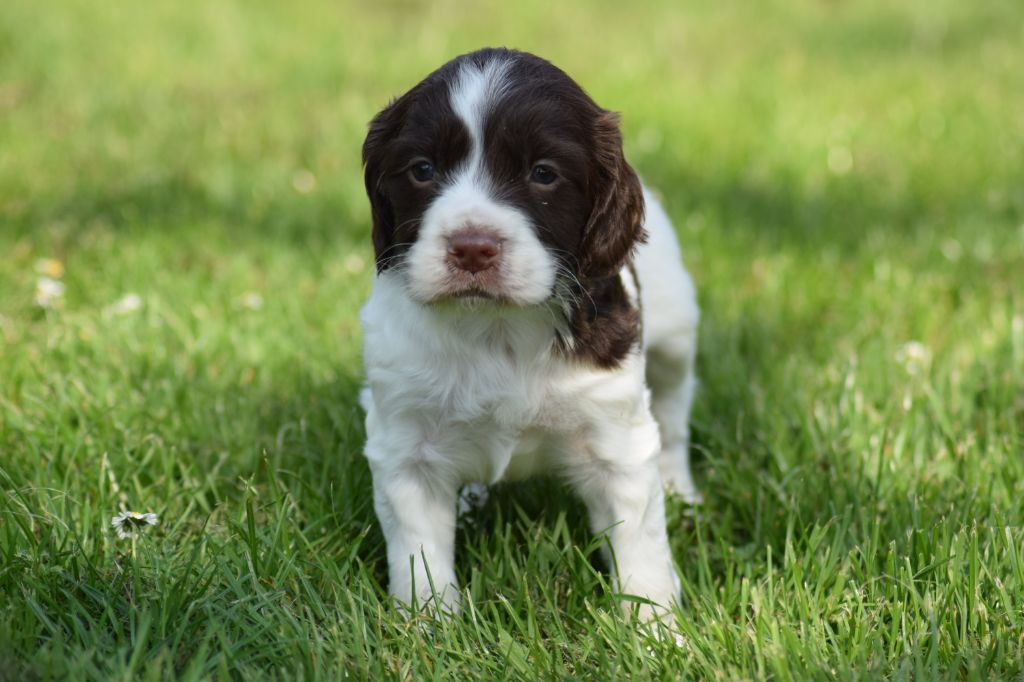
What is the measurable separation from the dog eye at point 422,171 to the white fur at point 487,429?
0.73 feet

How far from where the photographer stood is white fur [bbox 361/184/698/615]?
9.19ft

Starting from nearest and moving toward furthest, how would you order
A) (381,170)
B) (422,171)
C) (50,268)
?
(422,171) < (381,170) < (50,268)

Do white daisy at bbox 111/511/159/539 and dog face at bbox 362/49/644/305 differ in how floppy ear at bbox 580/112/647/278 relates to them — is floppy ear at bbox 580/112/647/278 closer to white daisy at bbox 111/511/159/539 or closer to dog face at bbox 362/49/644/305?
dog face at bbox 362/49/644/305

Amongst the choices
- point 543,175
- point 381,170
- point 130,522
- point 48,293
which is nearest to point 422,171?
point 381,170

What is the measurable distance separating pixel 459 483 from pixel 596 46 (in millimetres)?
6920

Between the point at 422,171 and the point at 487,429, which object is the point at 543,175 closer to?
the point at 422,171

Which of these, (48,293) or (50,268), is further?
(50,268)

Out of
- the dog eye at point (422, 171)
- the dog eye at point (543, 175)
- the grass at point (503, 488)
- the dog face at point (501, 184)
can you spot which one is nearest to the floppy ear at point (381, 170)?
the dog face at point (501, 184)

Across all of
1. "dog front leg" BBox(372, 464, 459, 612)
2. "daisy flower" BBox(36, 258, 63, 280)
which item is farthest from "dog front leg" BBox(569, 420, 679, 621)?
"daisy flower" BBox(36, 258, 63, 280)

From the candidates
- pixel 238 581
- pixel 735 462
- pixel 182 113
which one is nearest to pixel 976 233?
pixel 735 462

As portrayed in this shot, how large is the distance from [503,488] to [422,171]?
3.74ft

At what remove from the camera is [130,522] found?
2.85m

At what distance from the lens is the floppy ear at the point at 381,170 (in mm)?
2768

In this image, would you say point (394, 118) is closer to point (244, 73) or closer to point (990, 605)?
point (990, 605)
